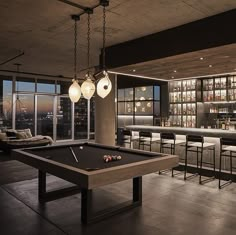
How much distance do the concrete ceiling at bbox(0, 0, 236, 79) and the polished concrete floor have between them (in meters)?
2.69

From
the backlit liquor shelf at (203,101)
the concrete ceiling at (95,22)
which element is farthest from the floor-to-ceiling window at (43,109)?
the backlit liquor shelf at (203,101)

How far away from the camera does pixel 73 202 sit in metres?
4.05

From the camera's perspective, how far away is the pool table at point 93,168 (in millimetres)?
2709

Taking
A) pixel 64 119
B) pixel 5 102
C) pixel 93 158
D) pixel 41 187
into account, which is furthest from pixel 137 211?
pixel 64 119

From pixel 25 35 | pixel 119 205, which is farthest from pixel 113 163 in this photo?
pixel 25 35

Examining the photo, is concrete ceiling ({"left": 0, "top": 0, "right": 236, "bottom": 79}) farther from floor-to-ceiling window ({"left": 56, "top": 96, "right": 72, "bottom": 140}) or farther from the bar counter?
floor-to-ceiling window ({"left": 56, "top": 96, "right": 72, "bottom": 140})

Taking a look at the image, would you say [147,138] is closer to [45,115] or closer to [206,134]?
[206,134]

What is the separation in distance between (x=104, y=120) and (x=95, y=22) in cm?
291

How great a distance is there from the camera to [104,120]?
22.4ft

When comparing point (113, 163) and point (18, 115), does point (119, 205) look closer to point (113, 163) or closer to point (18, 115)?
point (113, 163)

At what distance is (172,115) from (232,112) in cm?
210

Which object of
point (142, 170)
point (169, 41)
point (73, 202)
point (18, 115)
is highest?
point (169, 41)

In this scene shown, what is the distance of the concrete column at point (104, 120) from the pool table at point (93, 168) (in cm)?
218

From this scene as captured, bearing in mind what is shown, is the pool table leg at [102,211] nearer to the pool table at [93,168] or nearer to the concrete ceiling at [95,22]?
the pool table at [93,168]
